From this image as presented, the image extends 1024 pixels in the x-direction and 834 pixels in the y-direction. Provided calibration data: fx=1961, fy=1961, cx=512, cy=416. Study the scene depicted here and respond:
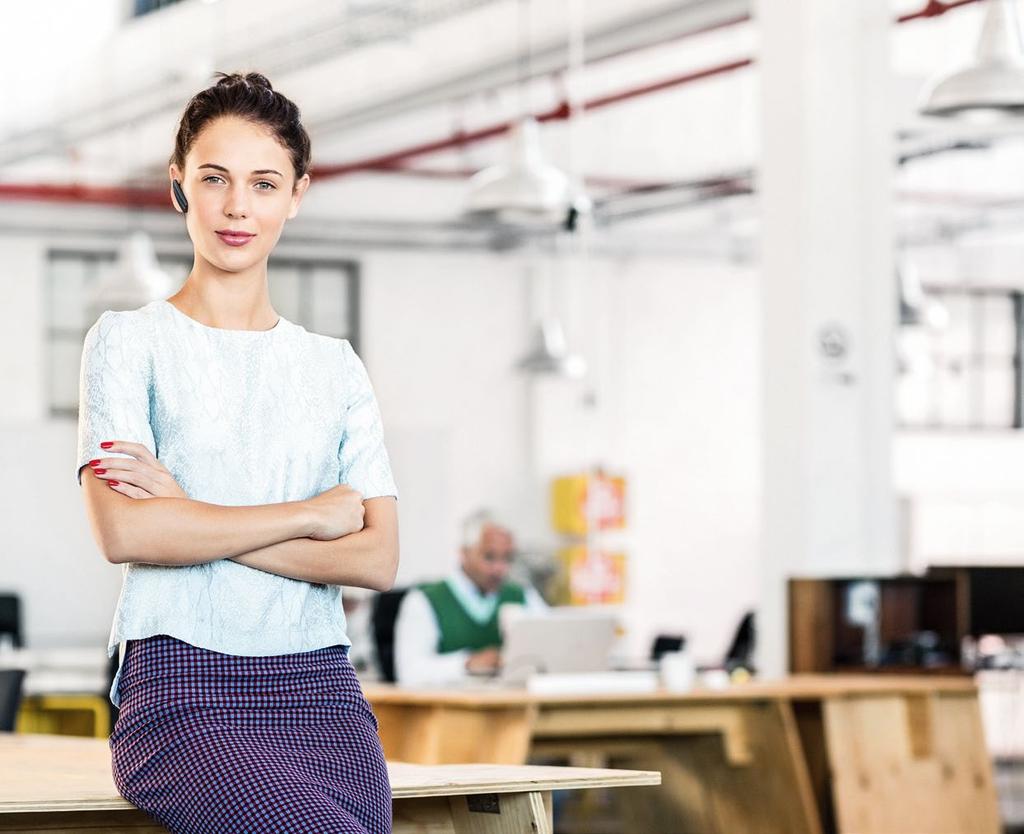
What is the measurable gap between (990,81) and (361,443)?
4.23m

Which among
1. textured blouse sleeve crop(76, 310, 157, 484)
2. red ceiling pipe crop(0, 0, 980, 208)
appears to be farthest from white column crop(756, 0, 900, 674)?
red ceiling pipe crop(0, 0, 980, 208)

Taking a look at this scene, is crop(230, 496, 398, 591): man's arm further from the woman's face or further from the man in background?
the man in background

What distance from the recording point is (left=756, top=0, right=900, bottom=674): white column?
7.61 meters

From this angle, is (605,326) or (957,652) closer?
(957,652)

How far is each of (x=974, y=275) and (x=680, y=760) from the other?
36.1 ft

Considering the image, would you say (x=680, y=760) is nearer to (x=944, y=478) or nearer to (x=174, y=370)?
(x=174, y=370)

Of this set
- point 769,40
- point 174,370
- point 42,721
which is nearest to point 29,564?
point 42,721

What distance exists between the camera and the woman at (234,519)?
2326mm

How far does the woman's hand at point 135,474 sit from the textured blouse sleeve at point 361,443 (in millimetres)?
257

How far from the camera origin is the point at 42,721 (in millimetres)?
7617

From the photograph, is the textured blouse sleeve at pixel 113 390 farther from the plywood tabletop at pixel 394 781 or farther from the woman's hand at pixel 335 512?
the plywood tabletop at pixel 394 781

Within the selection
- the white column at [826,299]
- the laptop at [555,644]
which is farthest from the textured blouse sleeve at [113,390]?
the white column at [826,299]

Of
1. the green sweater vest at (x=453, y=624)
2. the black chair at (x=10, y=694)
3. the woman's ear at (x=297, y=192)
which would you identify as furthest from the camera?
the green sweater vest at (x=453, y=624)

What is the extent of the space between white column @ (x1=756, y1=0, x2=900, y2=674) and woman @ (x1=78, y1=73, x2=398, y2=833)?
5.23 metres
